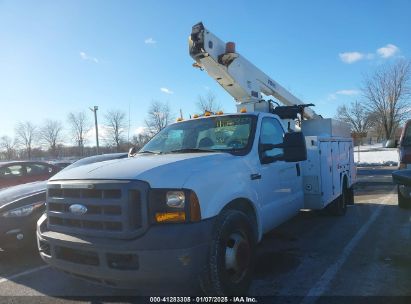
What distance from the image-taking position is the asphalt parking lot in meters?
4.24

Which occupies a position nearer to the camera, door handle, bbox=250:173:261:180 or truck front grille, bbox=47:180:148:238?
truck front grille, bbox=47:180:148:238

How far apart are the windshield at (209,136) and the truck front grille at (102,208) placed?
1433 millimetres

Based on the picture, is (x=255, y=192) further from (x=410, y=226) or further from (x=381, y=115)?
(x=381, y=115)

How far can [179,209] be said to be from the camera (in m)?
3.33

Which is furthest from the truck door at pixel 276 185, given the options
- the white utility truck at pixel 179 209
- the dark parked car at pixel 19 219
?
the dark parked car at pixel 19 219

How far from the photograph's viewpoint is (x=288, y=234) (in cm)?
684

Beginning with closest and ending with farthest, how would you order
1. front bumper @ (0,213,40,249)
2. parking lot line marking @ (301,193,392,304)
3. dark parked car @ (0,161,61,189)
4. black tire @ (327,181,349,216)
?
parking lot line marking @ (301,193,392,304), front bumper @ (0,213,40,249), black tire @ (327,181,349,216), dark parked car @ (0,161,61,189)

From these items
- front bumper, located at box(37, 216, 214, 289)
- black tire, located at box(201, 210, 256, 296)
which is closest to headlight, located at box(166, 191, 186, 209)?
front bumper, located at box(37, 216, 214, 289)

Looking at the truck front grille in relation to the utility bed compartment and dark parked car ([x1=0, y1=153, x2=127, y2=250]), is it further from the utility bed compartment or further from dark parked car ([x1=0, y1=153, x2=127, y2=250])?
the utility bed compartment

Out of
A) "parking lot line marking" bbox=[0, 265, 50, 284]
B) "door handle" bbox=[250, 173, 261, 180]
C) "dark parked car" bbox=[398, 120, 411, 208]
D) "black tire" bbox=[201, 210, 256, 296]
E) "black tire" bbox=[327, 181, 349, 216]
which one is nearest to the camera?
"black tire" bbox=[201, 210, 256, 296]

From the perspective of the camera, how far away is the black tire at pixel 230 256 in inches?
137

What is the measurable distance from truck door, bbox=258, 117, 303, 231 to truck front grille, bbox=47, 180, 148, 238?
178 cm

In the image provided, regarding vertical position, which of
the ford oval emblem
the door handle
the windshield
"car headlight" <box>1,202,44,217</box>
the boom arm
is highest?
the boom arm

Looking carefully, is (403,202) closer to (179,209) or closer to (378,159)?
(179,209)
